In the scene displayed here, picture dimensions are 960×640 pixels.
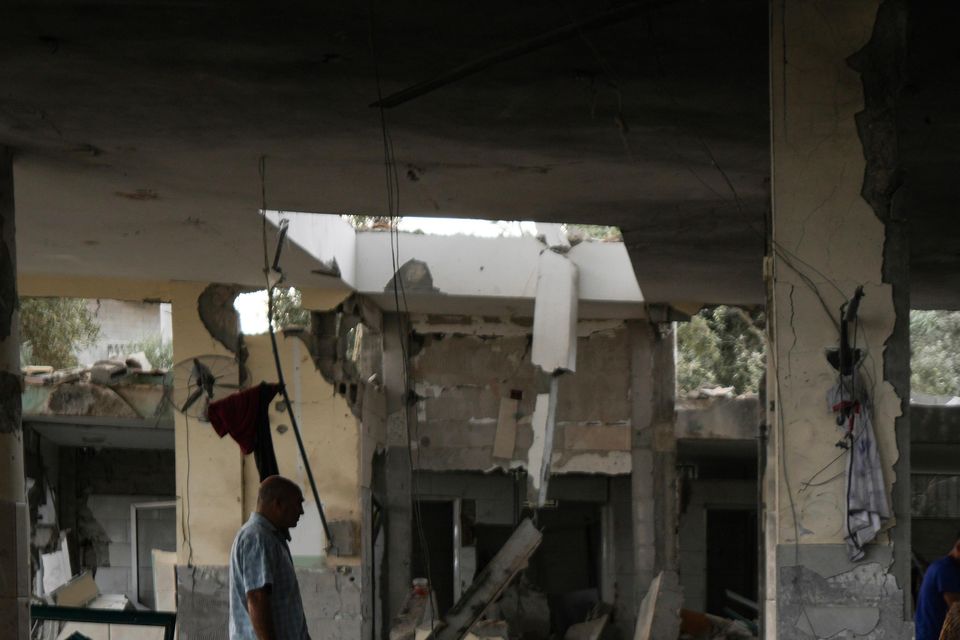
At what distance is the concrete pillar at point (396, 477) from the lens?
592 inches

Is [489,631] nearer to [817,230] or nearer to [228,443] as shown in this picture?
[228,443]

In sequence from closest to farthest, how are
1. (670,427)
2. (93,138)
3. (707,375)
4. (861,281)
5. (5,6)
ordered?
(861,281), (5,6), (93,138), (670,427), (707,375)

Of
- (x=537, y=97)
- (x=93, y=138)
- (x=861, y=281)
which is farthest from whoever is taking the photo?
(x=93, y=138)

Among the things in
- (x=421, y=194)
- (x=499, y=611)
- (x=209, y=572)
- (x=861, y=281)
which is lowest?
(x=499, y=611)

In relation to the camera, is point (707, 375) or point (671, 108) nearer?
point (671, 108)

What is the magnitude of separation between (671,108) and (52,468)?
13.4 meters

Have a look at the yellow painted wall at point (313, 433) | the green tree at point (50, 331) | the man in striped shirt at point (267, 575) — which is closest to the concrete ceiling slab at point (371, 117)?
the man in striped shirt at point (267, 575)

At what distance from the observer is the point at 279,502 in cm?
590

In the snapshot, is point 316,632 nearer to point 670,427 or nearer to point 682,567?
point 670,427

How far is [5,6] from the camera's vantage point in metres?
6.00

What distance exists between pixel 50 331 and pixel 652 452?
10.4m

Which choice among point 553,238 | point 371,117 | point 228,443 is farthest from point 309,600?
point 371,117

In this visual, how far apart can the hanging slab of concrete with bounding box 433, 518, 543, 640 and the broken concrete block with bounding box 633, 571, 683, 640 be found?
2.25 meters

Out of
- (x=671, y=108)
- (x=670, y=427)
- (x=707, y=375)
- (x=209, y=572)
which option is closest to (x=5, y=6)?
(x=671, y=108)
